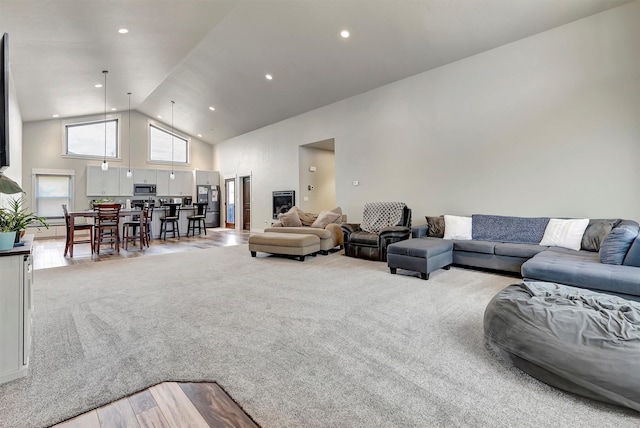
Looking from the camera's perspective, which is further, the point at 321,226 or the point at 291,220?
the point at 291,220

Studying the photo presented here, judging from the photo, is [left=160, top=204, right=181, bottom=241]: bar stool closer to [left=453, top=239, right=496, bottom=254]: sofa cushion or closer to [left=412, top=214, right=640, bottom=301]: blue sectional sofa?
[left=412, top=214, right=640, bottom=301]: blue sectional sofa

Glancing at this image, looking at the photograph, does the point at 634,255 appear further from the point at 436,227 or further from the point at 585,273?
the point at 436,227

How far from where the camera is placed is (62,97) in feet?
23.4

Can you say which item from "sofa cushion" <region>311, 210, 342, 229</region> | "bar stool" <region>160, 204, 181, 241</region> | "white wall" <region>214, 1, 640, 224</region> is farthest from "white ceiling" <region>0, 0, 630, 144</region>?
"bar stool" <region>160, 204, 181, 241</region>

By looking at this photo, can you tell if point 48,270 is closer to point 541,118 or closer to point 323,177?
point 323,177

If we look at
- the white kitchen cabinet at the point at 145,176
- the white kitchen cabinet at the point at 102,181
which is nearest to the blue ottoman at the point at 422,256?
the white kitchen cabinet at the point at 145,176

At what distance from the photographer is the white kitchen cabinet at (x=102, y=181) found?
29.8 ft

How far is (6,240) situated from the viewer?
69.7 inches

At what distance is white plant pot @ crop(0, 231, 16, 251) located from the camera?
1.75 m

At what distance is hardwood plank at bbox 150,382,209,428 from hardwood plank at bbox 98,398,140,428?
0.12m

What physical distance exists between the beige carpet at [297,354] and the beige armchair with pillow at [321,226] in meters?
1.97

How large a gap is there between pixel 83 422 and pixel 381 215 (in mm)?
4946

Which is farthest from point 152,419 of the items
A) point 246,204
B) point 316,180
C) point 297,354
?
point 246,204

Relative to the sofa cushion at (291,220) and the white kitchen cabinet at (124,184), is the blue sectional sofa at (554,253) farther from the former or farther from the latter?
the white kitchen cabinet at (124,184)
